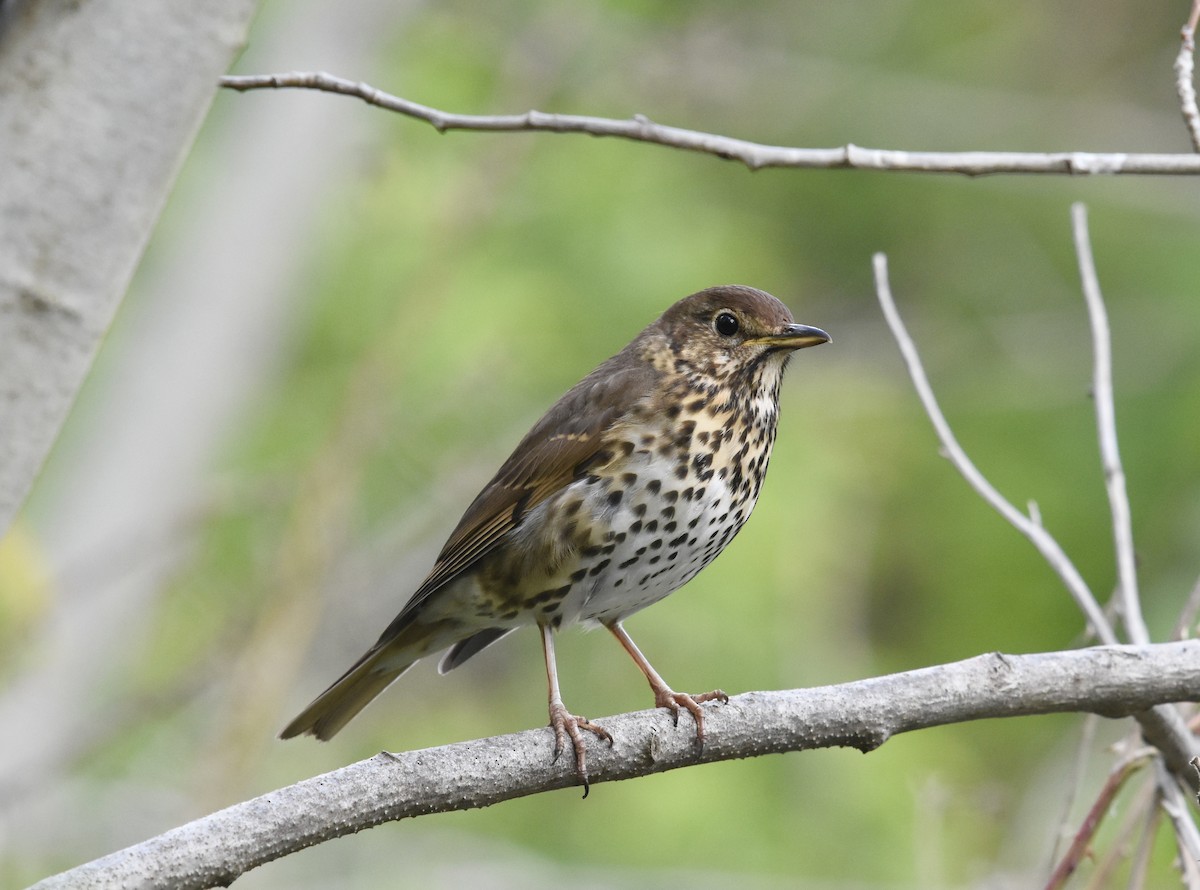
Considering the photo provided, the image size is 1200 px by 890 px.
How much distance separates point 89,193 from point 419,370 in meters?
5.34

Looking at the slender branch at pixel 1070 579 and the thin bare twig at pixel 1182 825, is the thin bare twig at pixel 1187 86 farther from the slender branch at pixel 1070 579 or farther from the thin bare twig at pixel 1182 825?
the thin bare twig at pixel 1182 825

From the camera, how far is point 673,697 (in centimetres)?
308

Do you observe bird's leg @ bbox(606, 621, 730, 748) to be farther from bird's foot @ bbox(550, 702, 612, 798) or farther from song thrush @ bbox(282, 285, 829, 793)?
bird's foot @ bbox(550, 702, 612, 798)

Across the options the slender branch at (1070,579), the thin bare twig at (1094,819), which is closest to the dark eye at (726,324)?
the slender branch at (1070,579)

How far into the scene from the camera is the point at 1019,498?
7246 millimetres

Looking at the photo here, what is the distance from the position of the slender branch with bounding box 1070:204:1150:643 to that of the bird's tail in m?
1.76

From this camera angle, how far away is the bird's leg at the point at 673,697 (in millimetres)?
2680

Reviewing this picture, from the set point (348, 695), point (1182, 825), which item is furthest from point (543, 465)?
point (1182, 825)

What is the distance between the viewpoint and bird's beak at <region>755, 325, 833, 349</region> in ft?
11.4


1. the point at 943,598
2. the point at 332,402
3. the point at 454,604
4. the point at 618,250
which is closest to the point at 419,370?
the point at 332,402

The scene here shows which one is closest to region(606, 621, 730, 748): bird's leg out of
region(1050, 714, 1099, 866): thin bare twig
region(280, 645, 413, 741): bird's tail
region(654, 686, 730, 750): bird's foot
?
region(654, 686, 730, 750): bird's foot

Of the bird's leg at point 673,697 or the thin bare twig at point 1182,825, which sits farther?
the bird's leg at point 673,697

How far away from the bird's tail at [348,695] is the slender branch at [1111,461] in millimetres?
1760

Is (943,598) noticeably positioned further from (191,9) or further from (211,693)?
(191,9)
